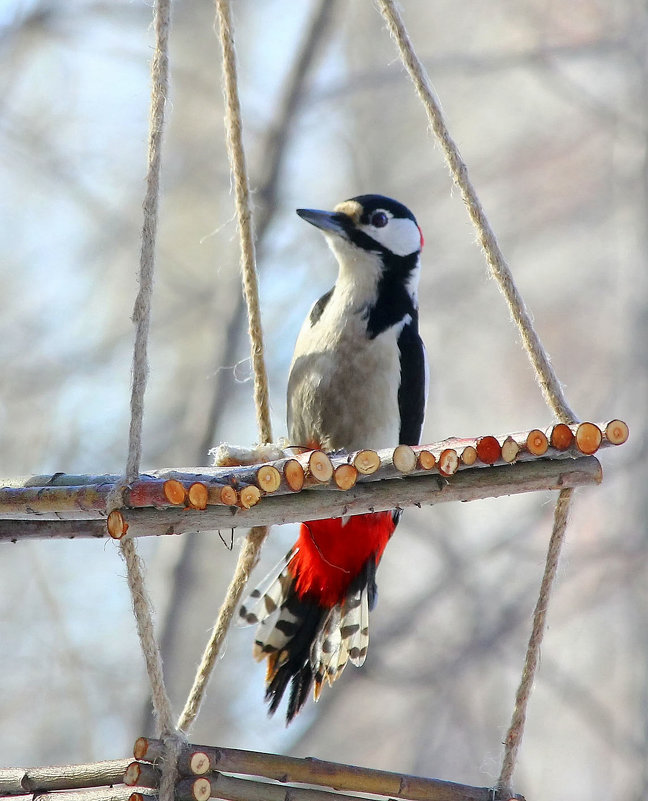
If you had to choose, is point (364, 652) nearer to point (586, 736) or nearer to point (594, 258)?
point (586, 736)

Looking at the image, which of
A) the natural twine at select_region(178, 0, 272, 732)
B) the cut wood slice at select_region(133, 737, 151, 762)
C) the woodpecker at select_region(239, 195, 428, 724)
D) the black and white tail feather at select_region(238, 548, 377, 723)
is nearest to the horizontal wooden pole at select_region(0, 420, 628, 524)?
the cut wood slice at select_region(133, 737, 151, 762)

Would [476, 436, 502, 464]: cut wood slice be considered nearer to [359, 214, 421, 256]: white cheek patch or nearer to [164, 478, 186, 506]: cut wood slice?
[164, 478, 186, 506]: cut wood slice

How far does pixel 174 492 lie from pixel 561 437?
59 cm

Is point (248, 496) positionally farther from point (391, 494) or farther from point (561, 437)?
point (561, 437)

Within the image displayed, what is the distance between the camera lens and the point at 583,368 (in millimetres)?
7418

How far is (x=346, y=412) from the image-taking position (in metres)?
2.56

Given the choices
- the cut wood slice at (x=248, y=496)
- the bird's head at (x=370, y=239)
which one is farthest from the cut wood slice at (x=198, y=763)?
the bird's head at (x=370, y=239)

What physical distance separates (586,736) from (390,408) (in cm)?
483

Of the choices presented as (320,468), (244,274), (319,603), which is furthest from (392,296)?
(320,468)

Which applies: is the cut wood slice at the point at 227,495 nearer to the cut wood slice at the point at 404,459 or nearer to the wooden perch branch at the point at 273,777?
the cut wood slice at the point at 404,459

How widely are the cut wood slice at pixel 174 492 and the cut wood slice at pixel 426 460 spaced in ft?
1.16

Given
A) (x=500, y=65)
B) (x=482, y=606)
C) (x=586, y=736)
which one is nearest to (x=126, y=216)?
(x=500, y=65)

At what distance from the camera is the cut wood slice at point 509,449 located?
156 cm

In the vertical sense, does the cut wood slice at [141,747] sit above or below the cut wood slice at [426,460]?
below
